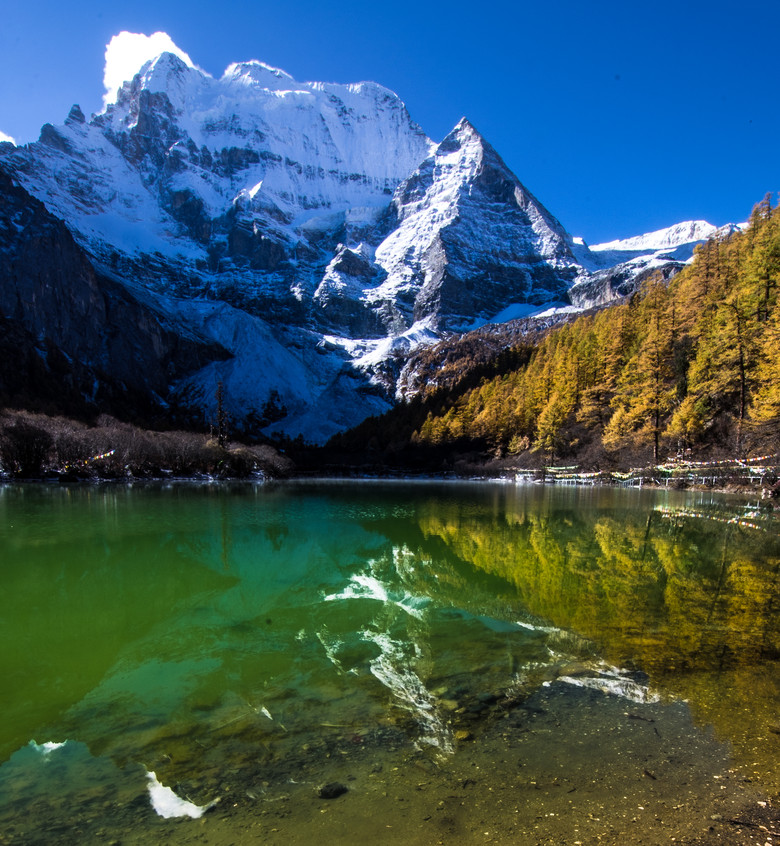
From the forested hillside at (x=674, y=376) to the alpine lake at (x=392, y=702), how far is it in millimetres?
25728

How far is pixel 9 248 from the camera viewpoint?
421ft

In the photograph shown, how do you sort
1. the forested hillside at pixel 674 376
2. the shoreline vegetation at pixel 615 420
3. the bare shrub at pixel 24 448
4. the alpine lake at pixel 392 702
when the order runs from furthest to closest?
1. the bare shrub at pixel 24 448
2. the shoreline vegetation at pixel 615 420
3. the forested hillside at pixel 674 376
4. the alpine lake at pixel 392 702

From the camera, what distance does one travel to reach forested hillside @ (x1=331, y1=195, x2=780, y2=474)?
110 ft

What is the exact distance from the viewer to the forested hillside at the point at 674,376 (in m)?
33.5

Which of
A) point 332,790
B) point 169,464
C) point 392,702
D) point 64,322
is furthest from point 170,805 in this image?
point 64,322

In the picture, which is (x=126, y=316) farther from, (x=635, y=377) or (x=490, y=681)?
(x=490, y=681)

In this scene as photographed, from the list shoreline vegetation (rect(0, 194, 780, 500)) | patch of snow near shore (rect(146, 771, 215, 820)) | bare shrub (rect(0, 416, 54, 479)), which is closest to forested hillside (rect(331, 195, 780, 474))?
shoreline vegetation (rect(0, 194, 780, 500))

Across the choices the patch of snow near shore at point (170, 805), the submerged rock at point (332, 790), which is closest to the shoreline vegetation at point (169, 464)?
the submerged rock at point (332, 790)

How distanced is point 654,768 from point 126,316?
187m

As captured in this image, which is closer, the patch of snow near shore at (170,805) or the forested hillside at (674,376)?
the patch of snow near shore at (170,805)

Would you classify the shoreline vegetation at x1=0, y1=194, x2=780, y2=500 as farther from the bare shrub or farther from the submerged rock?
the submerged rock

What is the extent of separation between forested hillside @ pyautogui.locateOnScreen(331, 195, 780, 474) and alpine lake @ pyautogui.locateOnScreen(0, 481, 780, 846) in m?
25.7

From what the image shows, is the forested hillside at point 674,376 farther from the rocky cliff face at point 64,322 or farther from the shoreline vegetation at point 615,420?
the rocky cliff face at point 64,322

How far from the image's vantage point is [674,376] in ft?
142
